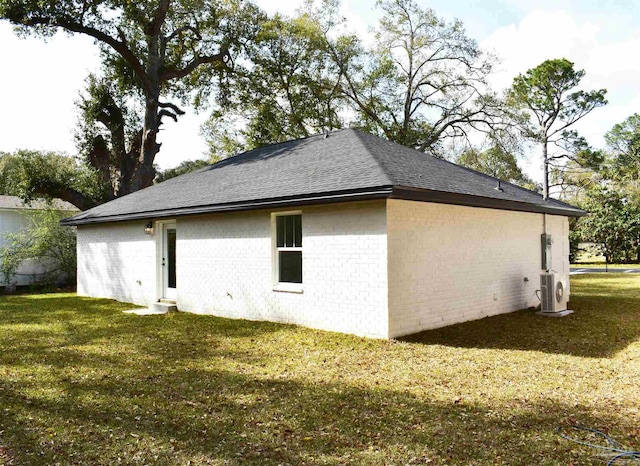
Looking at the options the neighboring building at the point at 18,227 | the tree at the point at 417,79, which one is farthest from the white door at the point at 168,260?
the tree at the point at 417,79

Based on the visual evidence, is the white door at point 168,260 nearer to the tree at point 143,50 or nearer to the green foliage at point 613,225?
the tree at point 143,50

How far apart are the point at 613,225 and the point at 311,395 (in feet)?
96.5

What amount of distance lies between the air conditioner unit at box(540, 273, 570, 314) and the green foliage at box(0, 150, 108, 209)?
17.7m

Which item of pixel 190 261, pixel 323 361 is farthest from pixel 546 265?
pixel 190 261

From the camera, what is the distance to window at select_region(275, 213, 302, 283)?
9.18m

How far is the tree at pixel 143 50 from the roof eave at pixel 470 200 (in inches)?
623

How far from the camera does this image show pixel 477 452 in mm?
3658

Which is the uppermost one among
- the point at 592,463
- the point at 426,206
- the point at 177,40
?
the point at 177,40

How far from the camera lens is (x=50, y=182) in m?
18.8

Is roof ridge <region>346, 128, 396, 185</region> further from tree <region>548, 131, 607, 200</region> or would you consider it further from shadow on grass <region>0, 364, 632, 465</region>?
tree <region>548, 131, 607, 200</region>

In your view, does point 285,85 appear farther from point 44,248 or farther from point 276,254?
point 276,254

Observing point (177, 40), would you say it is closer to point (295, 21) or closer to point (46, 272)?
point (295, 21)

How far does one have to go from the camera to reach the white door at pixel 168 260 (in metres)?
12.2

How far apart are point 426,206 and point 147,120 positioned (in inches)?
634
